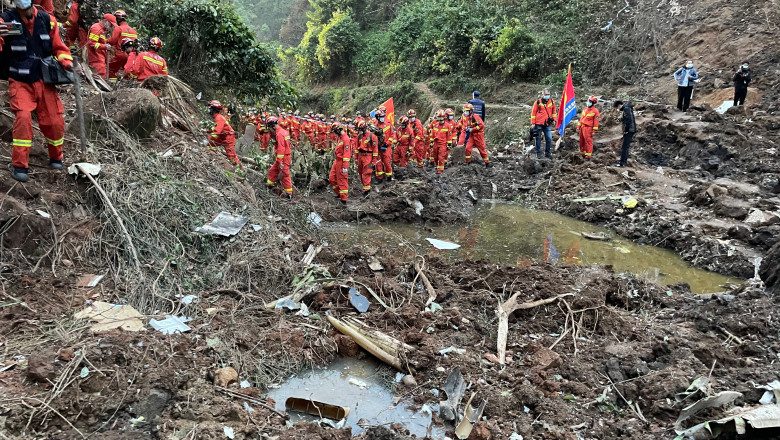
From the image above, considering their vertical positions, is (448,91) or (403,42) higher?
(403,42)

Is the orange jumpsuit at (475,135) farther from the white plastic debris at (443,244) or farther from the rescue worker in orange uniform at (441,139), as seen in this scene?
the white plastic debris at (443,244)

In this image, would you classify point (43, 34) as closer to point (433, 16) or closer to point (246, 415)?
point (246, 415)

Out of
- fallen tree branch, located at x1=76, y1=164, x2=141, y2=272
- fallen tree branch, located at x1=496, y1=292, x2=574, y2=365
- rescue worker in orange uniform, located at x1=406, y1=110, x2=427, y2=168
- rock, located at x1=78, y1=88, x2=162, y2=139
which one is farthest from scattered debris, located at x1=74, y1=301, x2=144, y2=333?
rescue worker in orange uniform, located at x1=406, y1=110, x2=427, y2=168

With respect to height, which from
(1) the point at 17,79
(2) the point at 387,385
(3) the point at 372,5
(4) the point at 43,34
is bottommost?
(2) the point at 387,385

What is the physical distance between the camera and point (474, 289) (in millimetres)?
6137

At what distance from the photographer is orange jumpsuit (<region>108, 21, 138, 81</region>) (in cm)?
919

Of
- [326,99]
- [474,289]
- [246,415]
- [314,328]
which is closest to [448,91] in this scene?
[326,99]

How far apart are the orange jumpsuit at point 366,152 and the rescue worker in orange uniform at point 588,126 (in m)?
5.39

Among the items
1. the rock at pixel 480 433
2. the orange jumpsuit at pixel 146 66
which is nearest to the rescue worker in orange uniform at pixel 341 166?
the orange jumpsuit at pixel 146 66

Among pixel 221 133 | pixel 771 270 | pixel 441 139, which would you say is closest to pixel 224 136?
pixel 221 133

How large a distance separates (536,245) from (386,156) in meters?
4.37

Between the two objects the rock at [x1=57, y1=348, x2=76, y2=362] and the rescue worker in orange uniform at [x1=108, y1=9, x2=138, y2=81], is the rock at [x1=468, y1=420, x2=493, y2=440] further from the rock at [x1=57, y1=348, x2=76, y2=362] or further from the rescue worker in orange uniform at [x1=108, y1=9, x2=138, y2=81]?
the rescue worker in orange uniform at [x1=108, y1=9, x2=138, y2=81]

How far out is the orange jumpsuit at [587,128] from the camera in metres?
12.3

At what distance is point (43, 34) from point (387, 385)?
485 cm
